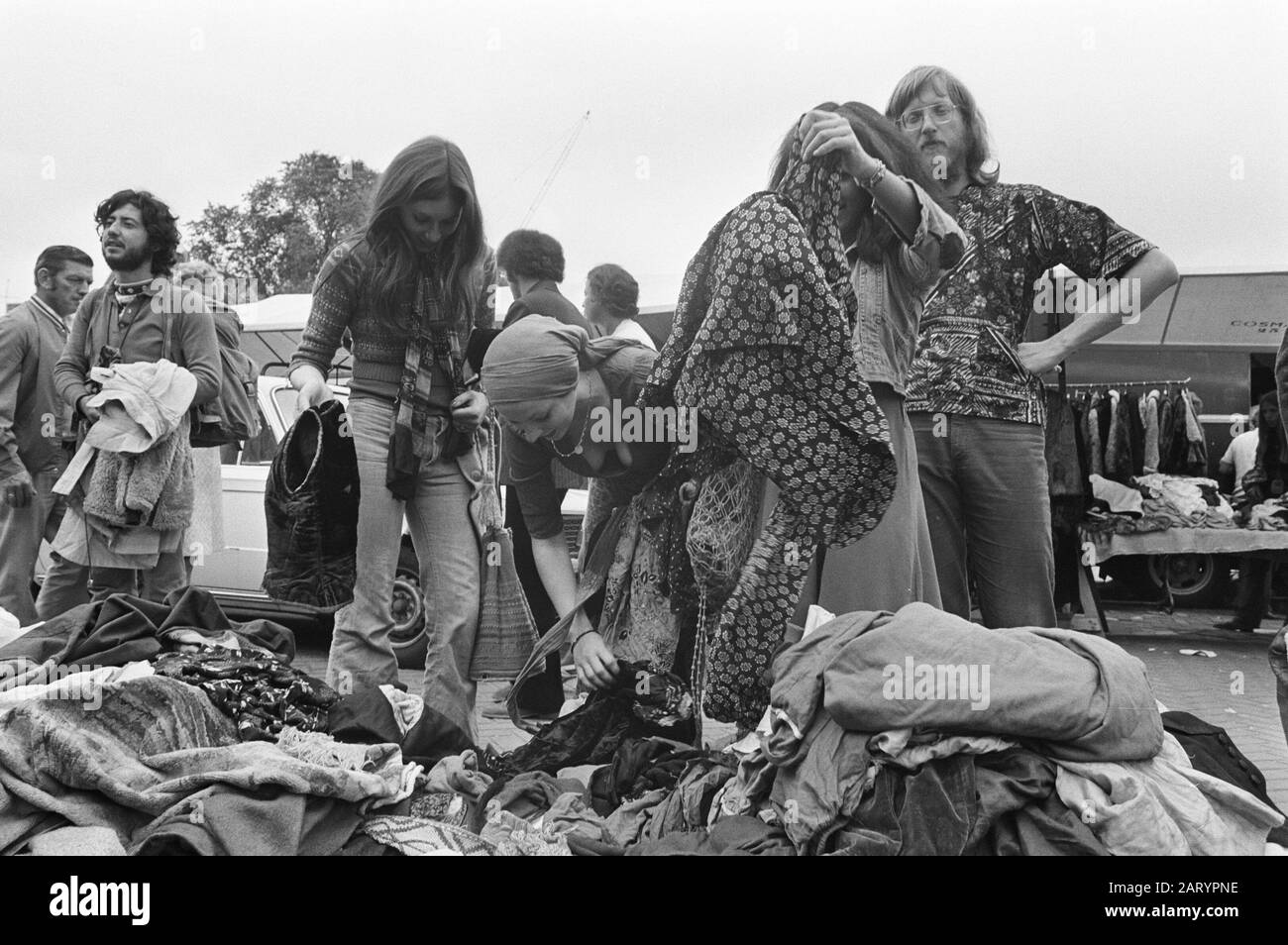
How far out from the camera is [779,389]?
254 cm

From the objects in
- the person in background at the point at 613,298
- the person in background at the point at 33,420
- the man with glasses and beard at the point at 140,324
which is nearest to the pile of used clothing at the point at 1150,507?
the person in background at the point at 613,298

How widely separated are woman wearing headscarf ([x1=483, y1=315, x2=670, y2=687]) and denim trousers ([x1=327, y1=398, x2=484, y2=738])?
1.62 feet

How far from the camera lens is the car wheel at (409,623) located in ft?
20.1

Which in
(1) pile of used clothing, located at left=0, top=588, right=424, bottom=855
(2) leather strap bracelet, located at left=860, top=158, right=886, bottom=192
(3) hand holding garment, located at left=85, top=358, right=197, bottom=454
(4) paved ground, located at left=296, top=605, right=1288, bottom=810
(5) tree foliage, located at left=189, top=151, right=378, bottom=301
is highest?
(5) tree foliage, located at left=189, top=151, right=378, bottom=301

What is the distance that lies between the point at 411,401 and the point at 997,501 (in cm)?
176

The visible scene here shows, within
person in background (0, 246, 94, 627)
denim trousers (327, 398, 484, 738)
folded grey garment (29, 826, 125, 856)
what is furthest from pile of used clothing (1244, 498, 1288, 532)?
folded grey garment (29, 826, 125, 856)

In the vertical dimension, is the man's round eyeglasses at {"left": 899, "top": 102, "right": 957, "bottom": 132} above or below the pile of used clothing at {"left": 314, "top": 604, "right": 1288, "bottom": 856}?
above

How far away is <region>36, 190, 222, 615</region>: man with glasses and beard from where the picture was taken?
4.14 meters

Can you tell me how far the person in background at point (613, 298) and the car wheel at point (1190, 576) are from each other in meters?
6.93

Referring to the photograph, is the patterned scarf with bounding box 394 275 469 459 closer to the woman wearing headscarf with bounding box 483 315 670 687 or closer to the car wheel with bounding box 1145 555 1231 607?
A: the woman wearing headscarf with bounding box 483 315 670 687

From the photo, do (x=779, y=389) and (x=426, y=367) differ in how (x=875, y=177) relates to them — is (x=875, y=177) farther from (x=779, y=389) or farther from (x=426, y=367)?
(x=426, y=367)

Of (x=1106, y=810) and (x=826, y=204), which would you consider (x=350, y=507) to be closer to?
(x=826, y=204)

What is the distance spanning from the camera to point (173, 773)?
251cm

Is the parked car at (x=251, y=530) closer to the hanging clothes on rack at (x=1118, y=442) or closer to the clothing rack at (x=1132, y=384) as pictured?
the hanging clothes on rack at (x=1118, y=442)
